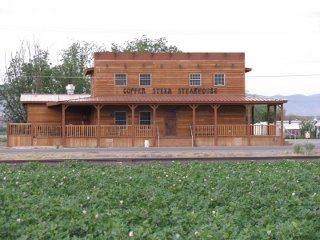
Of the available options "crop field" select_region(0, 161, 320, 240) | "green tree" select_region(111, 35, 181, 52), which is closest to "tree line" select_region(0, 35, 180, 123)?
"green tree" select_region(111, 35, 181, 52)

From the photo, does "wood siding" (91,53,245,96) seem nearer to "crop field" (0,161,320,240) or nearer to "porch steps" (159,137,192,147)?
"porch steps" (159,137,192,147)

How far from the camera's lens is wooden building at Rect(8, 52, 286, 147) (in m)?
39.3

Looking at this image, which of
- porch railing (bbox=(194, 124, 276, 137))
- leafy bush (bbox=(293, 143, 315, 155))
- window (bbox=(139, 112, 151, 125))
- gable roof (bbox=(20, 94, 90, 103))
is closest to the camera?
leafy bush (bbox=(293, 143, 315, 155))

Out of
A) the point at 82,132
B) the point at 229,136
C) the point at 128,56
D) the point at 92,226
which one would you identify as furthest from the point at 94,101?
the point at 92,226

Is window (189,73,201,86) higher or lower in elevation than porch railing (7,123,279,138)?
higher

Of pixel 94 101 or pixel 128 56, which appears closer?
pixel 94 101

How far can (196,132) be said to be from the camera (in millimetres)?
40188

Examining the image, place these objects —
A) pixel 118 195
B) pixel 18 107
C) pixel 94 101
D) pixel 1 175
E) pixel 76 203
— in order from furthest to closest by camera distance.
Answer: pixel 18 107
pixel 94 101
pixel 1 175
pixel 118 195
pixel 76 203

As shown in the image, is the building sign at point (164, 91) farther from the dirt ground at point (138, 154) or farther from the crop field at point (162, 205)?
the crop field at point (162, 205)

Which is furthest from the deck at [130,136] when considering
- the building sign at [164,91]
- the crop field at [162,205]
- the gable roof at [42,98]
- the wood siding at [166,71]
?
the crop field at [162,205]

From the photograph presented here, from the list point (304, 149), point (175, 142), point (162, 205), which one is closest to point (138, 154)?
point (304, 149)

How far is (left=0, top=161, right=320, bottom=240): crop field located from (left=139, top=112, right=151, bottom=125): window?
82.7 feet

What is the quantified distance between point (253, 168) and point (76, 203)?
26.4 ft

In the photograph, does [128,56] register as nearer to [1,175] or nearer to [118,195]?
[1,175]
